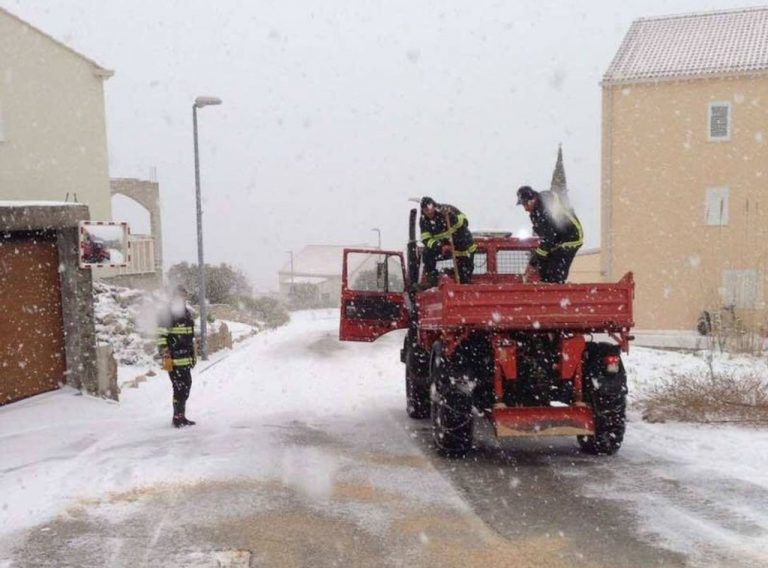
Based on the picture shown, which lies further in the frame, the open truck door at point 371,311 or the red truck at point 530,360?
the open truck door at point 371,311

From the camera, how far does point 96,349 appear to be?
36.2 ft

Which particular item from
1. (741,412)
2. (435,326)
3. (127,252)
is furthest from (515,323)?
(127,252)

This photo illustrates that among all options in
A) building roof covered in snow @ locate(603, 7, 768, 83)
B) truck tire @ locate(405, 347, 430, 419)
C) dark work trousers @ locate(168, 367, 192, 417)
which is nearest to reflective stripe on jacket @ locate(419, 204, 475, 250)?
truck tire @ locate(405, 347, 430, 419)

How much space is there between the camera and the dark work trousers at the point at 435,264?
371 inches

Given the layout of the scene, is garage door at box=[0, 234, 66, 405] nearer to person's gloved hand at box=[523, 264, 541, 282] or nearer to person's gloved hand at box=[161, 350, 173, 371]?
person's gloved hand at box=[161, 350, 173, 371]

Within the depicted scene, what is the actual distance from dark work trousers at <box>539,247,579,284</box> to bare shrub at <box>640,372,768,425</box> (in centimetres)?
237

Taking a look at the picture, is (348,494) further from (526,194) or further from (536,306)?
(526,194)

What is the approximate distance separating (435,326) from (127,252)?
671 centimetres

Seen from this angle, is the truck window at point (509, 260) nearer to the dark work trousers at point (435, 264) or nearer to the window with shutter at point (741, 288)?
the dark work trousers at point (435, 264)

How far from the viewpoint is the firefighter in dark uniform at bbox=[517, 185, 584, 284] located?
8.61 meters

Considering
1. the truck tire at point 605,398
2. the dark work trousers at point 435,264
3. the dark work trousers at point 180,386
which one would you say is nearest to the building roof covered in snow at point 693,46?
the dark work trousers at point 435,264

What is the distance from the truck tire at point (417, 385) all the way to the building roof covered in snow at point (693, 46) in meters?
20.8

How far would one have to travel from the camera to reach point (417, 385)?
10297 millimetres

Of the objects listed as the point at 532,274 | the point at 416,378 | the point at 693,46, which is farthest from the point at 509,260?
the point at 693,46
